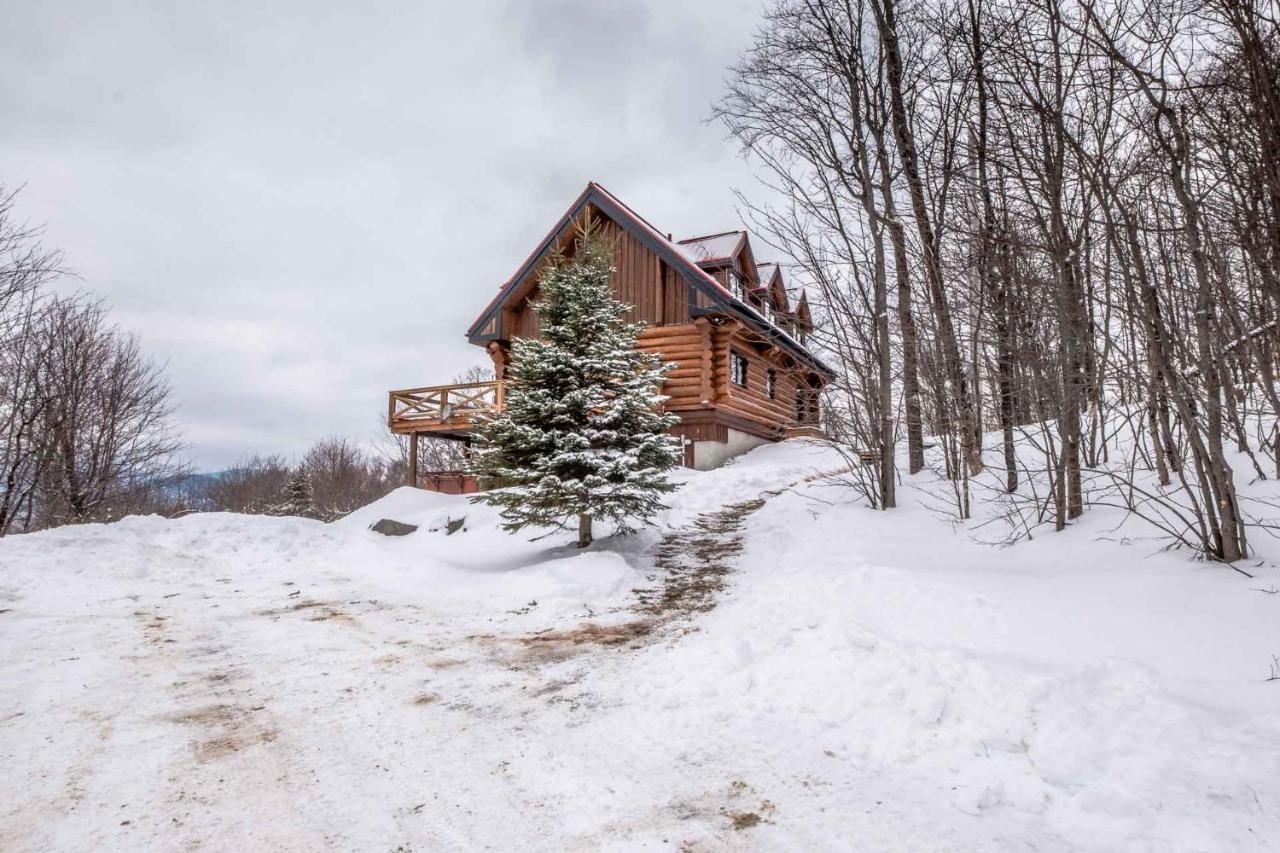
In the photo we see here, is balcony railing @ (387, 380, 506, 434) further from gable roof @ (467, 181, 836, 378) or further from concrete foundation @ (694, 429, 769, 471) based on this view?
concrete foundation @ (694, 429, 769, 471)

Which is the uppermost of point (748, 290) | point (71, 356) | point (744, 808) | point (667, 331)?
point (748, 290)

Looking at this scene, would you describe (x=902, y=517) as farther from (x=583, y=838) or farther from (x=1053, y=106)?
(x=583, y=838)

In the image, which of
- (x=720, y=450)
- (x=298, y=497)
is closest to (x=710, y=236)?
(x=720, y=450)

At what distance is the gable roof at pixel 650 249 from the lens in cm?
1761

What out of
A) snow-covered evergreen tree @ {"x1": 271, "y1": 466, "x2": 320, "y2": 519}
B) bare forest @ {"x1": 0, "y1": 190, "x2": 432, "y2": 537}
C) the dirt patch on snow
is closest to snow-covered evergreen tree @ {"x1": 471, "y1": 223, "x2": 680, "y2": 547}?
the dirt patch on snow

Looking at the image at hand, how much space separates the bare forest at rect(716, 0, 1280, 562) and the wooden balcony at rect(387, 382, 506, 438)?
33.5ft

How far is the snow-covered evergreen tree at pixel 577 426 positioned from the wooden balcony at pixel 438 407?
8963mm

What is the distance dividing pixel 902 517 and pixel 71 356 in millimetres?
16950

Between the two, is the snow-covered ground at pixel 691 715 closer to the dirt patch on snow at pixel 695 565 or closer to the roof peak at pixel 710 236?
the dirt patch on snow at pixel 695 565

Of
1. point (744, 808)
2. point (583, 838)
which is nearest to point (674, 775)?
point (744, 808)

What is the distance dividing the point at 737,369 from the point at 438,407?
9.48m

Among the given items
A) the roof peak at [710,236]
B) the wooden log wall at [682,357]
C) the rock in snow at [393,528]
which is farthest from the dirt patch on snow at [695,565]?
the roof peak at [710,236]

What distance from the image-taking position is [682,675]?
13.6 feet

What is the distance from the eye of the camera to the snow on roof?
20.5 metres
